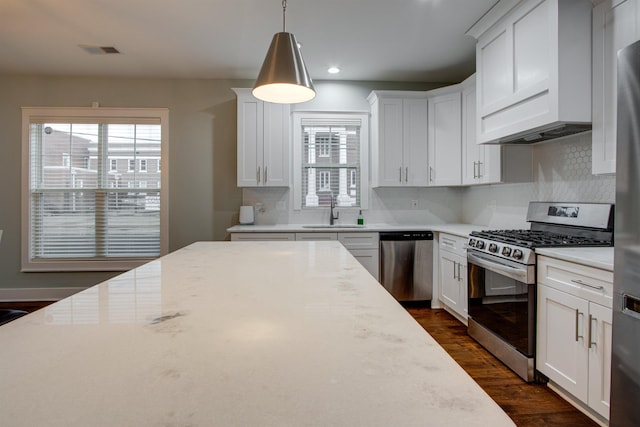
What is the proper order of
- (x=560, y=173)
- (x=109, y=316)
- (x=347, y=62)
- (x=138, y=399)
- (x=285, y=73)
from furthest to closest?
(x=347, y=62) → (x=560, y=173) → (x=285, y=73) → (x=109, y=316) → (x=138, y=399)

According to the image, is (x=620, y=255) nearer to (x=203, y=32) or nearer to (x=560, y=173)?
(x=560, y=173)

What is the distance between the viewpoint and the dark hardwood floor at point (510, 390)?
1897mm

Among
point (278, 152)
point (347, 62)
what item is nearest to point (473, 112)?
point (347, 62)

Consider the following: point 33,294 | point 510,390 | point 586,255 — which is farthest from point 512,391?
point 33,294

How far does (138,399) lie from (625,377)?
193cm

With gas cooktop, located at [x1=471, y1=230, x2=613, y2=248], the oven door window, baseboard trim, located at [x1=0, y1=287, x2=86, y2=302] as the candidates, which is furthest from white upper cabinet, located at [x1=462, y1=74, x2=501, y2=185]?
baseboard trim, located at [x1=0, y1=287, x2=86, y2=302]

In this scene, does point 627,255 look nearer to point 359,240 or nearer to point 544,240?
point 544,240

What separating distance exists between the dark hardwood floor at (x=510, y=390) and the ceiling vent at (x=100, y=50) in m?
4.19

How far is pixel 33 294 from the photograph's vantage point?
4242mm

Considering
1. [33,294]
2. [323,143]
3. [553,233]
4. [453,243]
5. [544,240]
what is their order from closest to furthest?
[544,240] → [553,233] → [453,243] → [33,294] → [323,143]

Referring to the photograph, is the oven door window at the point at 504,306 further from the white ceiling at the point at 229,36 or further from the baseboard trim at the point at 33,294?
the baseboard trim at the point at 33,294

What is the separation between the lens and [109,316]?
902 mm

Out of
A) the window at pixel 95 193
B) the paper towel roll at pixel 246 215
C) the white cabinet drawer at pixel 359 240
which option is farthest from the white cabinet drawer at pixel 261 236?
the window at pixel 95 193

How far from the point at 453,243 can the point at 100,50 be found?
405 cm
